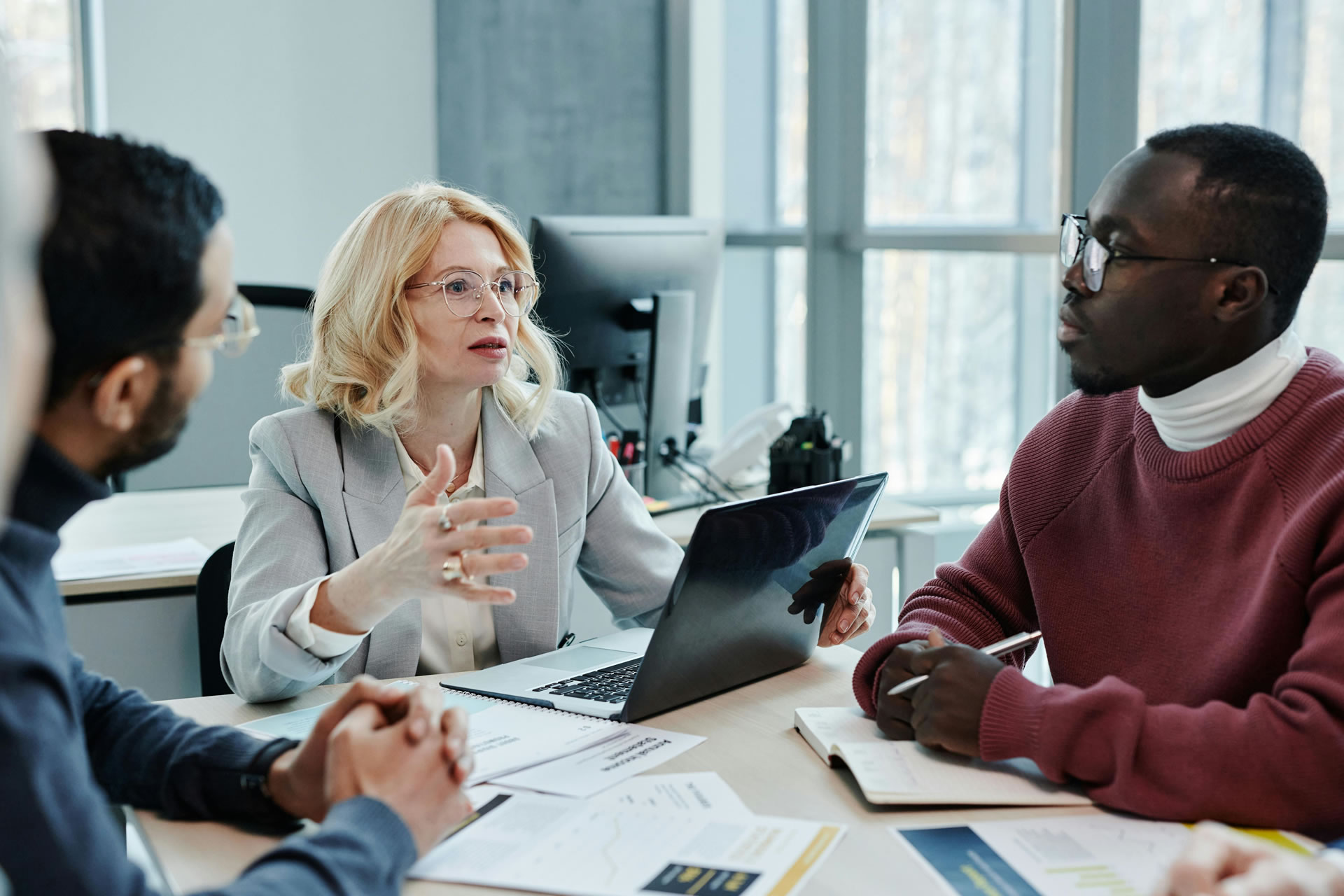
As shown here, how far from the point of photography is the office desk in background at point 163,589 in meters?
2.01

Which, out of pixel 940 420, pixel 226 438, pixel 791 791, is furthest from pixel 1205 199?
pixel 940 420

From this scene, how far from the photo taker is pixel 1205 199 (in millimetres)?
1197

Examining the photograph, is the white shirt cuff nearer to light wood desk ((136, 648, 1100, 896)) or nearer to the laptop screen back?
light wood desk ((136, 648, 1100, 896))

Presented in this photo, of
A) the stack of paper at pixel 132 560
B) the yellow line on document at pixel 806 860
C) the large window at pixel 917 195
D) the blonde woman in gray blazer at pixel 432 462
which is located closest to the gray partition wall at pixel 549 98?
the large window at pixel 917 195

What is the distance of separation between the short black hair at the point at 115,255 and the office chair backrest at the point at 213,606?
3.20 ft

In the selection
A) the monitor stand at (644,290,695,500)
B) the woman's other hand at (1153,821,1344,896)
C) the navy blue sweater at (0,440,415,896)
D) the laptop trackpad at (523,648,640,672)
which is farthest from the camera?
the monitor stand at (644,290,695,500)

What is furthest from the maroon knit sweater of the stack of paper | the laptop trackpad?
the stack of paper

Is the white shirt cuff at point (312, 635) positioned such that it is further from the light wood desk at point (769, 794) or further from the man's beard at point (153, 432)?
the man's beard at point (153, 432)

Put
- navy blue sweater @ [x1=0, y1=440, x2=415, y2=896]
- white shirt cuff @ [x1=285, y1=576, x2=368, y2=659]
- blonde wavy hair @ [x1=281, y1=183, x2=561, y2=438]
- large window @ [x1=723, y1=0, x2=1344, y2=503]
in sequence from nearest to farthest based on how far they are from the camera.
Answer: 1. navy blue sweater @ [x1=0, y1=440, x2=415, y2=896]
2. white shirt cuff @ [x1=285, y1=576, x2=368, y2=659]
3. blonde wavy hair @ [x1=281, y1=183, x2=561, y2=438]
4. large window @ [x1=723, y1=0, x2=1344, y2=503]

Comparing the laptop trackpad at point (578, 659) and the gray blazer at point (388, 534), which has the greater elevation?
the gray blazer at point (388, 534)

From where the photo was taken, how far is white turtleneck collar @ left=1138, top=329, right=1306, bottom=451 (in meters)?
1.20

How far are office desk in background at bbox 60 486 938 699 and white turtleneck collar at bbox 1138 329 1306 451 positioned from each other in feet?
2.60

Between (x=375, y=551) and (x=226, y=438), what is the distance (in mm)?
1911

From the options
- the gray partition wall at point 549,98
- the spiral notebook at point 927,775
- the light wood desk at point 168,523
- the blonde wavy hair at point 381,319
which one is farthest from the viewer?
the gray partition wall at point 549,98
